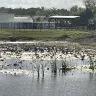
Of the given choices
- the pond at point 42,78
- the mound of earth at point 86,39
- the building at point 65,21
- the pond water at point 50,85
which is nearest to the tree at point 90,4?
the building at point 65,21

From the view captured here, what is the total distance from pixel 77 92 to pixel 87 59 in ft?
72.5

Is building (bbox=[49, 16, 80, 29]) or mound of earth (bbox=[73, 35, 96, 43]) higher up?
building (bbox=[49, 16, 80, 29])

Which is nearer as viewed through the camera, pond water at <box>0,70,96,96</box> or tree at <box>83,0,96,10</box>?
pond water at <box>0,70,96,96</box>

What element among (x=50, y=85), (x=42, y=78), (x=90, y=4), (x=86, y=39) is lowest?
(x=50, y=85)

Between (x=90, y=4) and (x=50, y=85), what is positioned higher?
(x=90, y=4)

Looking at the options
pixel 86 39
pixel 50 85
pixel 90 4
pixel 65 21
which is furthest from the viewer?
pixel 90 4

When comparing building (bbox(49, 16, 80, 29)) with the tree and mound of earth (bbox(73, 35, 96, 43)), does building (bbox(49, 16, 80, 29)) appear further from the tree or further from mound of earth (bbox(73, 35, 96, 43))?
mound of earth (bbox(73, 35, 96, 43))

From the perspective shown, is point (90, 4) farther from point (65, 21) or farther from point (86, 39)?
point (86, 39)

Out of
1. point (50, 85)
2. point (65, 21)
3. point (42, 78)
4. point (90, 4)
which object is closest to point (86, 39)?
point (42, 78)

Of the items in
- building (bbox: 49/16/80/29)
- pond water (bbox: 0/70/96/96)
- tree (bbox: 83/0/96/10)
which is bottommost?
pond water (bbox: 0/70/96/96)

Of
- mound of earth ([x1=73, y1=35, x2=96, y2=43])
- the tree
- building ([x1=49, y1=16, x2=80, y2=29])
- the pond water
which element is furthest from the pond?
the tree

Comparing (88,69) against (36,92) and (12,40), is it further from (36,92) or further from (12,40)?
(12,40)

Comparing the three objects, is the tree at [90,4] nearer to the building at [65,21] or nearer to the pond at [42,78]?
the building at [65,21]

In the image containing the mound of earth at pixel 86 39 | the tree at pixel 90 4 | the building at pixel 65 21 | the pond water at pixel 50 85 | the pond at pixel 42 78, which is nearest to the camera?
the pond water at pixel 50 85
